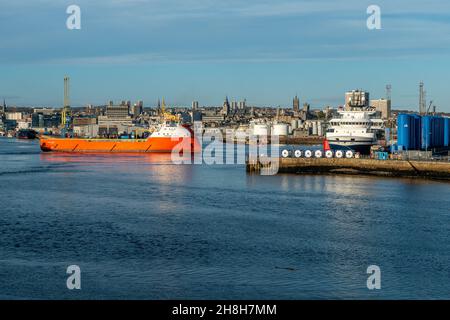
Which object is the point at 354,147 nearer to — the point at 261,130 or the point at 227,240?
the point at 227,240

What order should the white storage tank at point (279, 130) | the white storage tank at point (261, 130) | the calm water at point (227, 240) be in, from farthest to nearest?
the white storage tank at point (279, 130) < the white storage tank at point (261, 130) < the calm water at point (227, 240)

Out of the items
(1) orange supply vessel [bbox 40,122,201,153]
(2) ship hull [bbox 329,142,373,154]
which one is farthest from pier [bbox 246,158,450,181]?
(1) orange supply vessel [bbox 40,122,201,153]

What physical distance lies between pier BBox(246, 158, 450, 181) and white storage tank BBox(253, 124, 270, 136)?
3849 inches

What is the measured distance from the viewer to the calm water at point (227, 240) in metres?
16.6

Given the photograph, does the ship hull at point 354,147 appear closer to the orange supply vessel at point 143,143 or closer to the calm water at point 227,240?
the calm water at point 227,240

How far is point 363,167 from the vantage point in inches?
1786

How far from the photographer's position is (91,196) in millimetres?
34969

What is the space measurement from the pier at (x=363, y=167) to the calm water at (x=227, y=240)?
3035 mm

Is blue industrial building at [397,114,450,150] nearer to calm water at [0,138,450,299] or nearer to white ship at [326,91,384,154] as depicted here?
white ship at [326,91,384,154]

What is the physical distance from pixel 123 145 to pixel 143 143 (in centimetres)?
298

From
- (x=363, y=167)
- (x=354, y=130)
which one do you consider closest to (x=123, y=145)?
(x=354, y=130)

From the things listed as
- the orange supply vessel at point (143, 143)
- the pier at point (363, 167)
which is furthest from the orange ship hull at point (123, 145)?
the pier at point (363, 167)

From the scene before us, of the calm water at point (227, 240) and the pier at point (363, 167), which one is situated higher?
the pier at point (363, 167)

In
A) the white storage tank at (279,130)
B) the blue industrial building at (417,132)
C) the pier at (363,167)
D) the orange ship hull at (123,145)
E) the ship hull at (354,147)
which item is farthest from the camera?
the white storage tank at (279,130)
